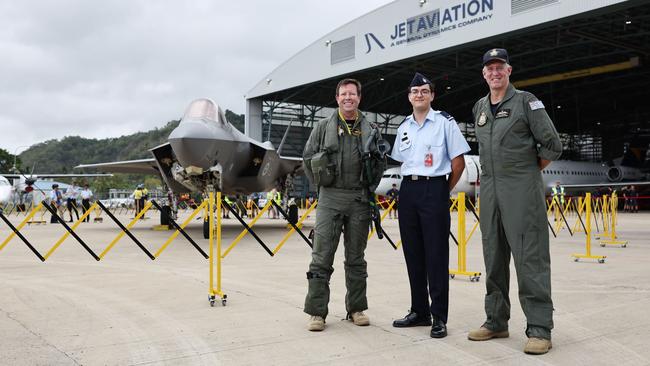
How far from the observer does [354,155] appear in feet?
14.5

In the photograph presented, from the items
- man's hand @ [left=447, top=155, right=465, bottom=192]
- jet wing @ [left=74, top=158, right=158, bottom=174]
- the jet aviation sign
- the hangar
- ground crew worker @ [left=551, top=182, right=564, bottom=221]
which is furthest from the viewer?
the jet aviation sign

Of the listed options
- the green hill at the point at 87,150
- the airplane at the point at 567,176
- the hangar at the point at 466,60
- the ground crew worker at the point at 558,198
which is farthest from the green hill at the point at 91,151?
the ground crew worker at the point at 558,198

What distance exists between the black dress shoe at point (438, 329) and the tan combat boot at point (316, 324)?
857mm

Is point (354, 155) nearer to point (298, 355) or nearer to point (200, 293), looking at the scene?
point (298, 355)

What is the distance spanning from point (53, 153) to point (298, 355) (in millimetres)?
123080

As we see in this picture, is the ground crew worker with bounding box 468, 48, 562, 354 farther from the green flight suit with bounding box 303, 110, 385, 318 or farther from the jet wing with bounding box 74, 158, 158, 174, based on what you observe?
the jet wing with bounding box 74, 158, 158, 174

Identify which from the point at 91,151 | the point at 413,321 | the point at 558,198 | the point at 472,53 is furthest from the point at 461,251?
the point at 91,151

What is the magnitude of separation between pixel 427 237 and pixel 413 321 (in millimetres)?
713

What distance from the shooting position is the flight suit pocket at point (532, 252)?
377 cm

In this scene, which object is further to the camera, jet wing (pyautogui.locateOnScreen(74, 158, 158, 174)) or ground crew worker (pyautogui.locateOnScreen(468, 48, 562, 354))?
jet wing (pyautogui.locateOnScreen(74, 158, 158, 174))

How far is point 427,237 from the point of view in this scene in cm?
419

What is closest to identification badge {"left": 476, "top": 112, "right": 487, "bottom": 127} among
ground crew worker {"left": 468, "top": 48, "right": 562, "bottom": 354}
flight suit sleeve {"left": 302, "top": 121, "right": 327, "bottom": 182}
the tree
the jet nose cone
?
ground crew worker {"left": 468, "top": 48, "right": 562, "bottom": 354}

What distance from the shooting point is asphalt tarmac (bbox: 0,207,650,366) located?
349 cm

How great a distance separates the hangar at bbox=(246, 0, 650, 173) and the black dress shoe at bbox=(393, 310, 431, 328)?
715 inches
